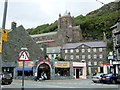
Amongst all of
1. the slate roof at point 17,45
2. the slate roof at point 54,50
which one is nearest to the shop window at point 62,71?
the slate roof at point 17,45

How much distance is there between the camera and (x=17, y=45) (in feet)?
136

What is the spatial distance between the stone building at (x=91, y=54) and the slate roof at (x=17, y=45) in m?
18.5

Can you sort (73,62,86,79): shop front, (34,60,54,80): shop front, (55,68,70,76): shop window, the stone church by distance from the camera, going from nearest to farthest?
(34,60,54,80): shop front
(55,68,70,76): shop window
(73,62,86,79): shop front
the stone church

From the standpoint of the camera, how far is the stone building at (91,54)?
5803 cm

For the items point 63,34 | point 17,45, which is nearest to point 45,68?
point 17,45

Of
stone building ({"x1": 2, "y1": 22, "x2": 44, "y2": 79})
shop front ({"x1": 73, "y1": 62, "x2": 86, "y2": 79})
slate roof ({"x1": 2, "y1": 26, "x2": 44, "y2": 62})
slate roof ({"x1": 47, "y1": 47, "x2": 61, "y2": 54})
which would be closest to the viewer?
stone building ({"x1": 2, "y1": 22, "x2": 44, "y2": 79})

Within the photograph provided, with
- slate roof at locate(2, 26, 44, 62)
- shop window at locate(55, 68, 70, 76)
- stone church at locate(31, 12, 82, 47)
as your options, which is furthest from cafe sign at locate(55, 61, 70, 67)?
stone church at locate(31, 12, 82, 47)

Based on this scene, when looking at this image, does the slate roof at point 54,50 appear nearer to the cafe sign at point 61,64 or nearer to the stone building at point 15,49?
the stone building at point 15,49

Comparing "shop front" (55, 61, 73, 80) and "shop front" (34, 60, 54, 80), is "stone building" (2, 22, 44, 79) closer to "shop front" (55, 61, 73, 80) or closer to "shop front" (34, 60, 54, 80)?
"shop front" (34, 60, 54, 80)

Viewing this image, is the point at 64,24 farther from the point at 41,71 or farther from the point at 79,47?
the point at 41,71

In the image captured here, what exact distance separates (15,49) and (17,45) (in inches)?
48.2

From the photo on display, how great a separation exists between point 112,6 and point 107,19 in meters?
47.7

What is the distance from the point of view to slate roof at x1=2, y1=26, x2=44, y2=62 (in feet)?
126

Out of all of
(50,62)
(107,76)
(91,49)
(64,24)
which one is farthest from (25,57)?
(64,24)
